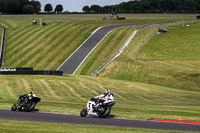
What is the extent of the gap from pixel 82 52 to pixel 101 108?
5635cm

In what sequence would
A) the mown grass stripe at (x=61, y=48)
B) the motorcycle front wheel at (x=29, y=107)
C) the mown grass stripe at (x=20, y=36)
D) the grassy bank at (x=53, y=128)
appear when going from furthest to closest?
the mown grass stripe at (x=20, y=36) < the mown grass stripe at (x=61, y=48) < the motorcycle front wheel at (x=29, y=107) < the grassy bank at (x=53, y=128)

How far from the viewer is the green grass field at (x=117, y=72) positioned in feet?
94.7

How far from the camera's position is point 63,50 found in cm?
8119

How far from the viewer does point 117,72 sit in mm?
62031

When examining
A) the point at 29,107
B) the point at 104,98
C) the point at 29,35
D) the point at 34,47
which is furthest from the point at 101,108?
the point at 29,35

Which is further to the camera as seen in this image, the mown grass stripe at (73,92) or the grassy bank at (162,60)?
the grassy bank at (162,60)

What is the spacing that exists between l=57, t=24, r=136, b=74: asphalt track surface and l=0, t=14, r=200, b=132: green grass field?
1.53 metres

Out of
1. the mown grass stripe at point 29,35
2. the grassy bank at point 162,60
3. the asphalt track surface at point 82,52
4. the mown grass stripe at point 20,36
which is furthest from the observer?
the mown grass stripe at point 20,36

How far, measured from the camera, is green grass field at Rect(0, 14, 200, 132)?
2886cm

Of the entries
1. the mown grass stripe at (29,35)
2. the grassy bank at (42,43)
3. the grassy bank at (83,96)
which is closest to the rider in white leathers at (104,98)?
the grassy bank at (83,96)

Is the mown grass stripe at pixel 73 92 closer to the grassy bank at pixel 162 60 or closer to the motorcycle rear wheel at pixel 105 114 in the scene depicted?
the motorcycle rear wheel at pixel 105 114

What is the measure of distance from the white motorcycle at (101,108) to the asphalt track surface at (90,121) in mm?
377

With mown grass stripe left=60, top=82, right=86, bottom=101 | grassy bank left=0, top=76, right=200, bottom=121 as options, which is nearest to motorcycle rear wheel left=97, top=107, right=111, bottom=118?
grassy bank left=0, top=76, right=200, bottom=121

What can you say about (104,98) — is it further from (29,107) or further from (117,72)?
(117,72)
